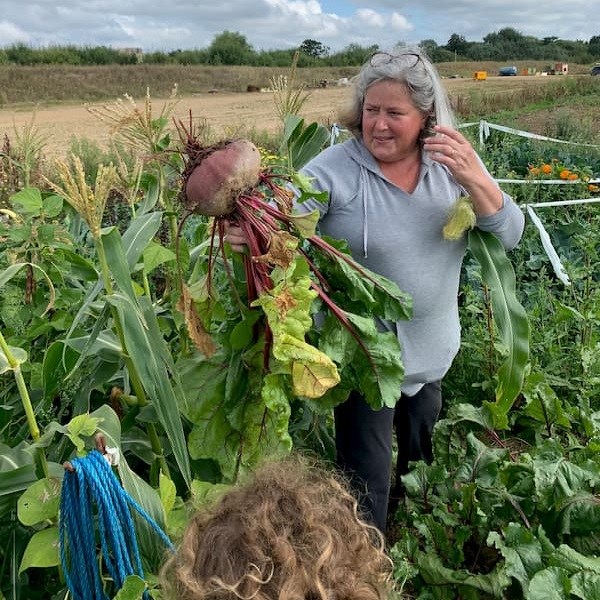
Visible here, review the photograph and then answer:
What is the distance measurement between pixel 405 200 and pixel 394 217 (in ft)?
0.19

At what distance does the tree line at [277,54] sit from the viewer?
41.9 m

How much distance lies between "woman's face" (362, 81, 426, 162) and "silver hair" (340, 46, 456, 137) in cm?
2

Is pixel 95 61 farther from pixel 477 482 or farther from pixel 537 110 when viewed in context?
pixel 477 482

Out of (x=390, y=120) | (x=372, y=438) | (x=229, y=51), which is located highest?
(x=229, y=51)

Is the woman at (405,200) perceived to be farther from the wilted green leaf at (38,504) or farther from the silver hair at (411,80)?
the wilted green leaf at (38,504)

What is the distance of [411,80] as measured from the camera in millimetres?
1652

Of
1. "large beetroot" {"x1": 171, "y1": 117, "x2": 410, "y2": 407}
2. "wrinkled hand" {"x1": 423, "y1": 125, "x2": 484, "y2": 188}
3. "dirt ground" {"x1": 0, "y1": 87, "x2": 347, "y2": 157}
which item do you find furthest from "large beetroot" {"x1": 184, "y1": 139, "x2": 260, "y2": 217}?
"dirt ground" {"x1": 0, "y1": 87, "x2": 347, "y2": 157}

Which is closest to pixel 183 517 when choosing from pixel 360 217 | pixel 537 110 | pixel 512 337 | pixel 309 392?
pixel 309 392

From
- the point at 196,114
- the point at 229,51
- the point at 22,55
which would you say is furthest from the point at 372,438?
the point at 229,51

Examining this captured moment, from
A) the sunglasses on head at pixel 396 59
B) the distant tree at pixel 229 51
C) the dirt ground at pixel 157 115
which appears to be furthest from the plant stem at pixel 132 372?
the distant tree at pixel 229 51

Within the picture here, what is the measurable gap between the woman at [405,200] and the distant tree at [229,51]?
51.9 meters

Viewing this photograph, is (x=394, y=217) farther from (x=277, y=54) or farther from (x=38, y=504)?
(x=277, y=54)

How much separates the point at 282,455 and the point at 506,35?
7394 cm

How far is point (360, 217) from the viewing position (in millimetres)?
1735
